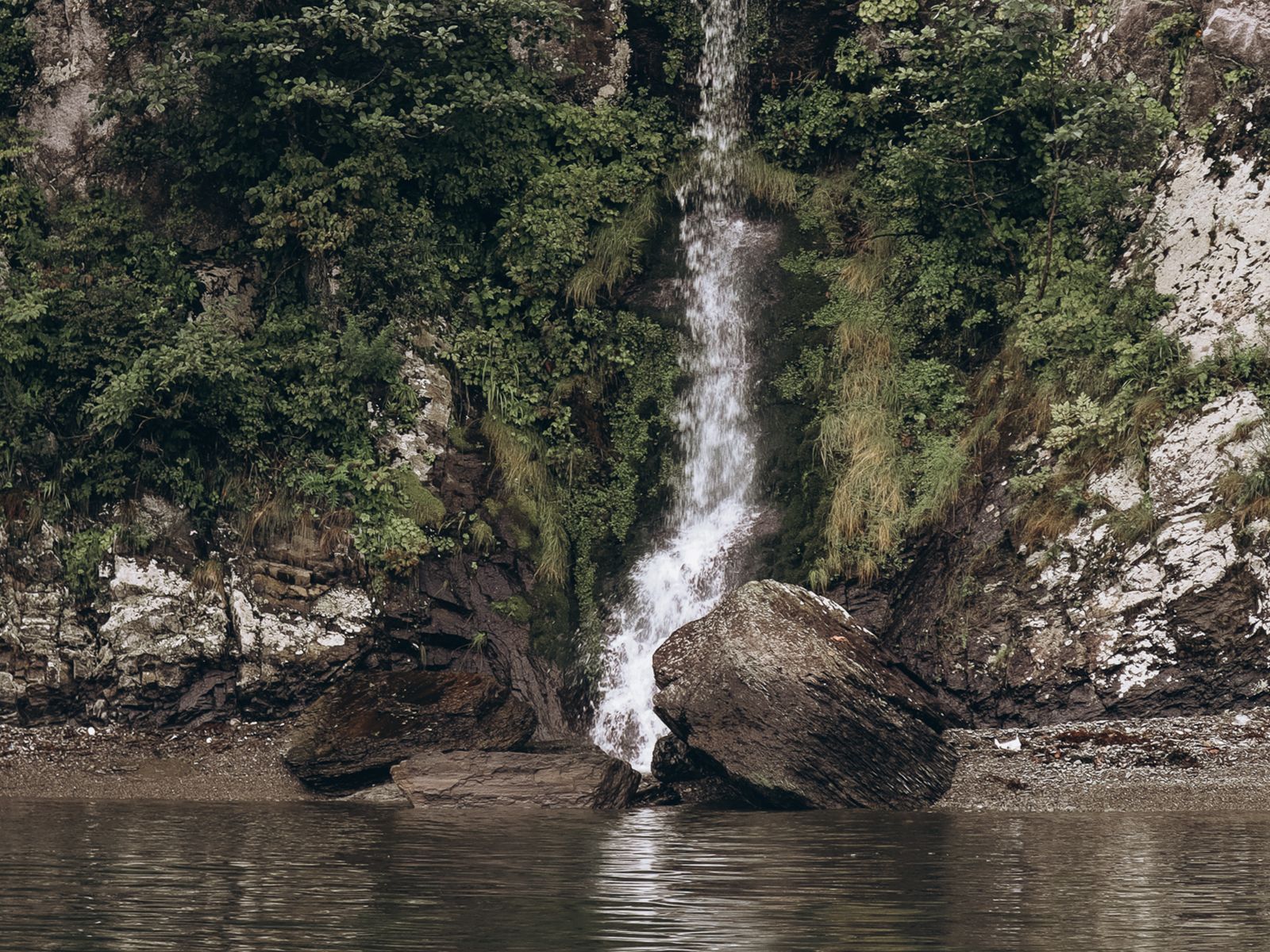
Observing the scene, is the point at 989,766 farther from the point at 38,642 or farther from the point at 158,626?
the point at 38,642

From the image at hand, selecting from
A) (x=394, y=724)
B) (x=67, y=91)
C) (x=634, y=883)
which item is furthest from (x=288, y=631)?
(x=634, y=883)

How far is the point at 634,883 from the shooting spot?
30.1 ft

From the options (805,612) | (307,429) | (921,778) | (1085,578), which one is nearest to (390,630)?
(307,429)

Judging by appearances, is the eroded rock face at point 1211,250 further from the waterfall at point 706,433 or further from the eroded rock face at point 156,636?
the eroded rock face at point 156,636

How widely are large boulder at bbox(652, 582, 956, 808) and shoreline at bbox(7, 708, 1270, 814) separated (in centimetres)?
58

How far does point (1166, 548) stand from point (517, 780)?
22.6 feet

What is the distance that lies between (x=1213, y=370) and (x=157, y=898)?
39.4 feet

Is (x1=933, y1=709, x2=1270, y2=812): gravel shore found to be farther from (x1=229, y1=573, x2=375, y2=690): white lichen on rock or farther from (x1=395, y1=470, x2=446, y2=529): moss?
(x1=229, y1=573, x2=375, y2=690): white lichen on rock

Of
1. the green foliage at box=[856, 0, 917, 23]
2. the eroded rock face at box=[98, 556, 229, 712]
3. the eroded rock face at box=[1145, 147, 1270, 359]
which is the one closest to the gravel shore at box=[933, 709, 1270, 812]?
the eroded rock face at box=[1145, 147, 1270, 359]

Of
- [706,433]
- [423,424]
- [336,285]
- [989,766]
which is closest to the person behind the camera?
[989,766]

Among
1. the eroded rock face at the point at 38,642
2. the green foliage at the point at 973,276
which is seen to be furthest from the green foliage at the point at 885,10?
the eroded rock face at the point at 38,642

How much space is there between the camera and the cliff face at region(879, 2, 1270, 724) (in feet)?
47.3

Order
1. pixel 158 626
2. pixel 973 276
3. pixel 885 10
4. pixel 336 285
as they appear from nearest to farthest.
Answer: pixel 158 626 → pixel 336 285 → pixel 973 276 → pixel 885 10

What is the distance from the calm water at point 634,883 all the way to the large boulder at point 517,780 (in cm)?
109
